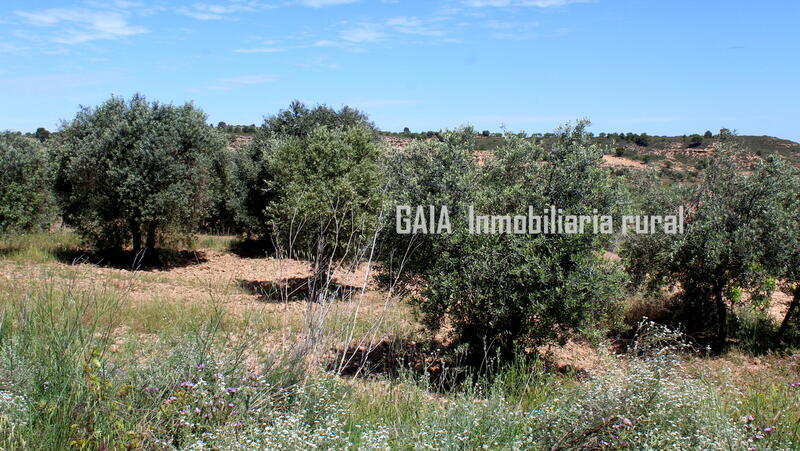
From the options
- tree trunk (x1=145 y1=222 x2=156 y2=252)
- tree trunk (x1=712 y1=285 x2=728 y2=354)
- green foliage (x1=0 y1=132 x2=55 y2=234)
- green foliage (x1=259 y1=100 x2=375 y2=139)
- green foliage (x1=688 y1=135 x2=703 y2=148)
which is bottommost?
tree trunk (x1=712 y1=285 x2=728 y2=354)

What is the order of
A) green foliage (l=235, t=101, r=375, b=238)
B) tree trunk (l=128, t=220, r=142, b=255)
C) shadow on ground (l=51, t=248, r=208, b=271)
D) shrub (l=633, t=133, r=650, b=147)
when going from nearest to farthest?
1. tree trunk (l=128, t=220, r=142, b=255)
2. shadow on ground (l=51, t=248, r=208, b=271)
3. green foliage (l=235, t=101, r=375, b=238)
4. shrub (l=633, t=133, r=650, b=147)

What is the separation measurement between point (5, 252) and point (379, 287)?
43.2 ft

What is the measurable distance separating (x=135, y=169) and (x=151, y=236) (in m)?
2.59

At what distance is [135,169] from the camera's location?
52.4 feet

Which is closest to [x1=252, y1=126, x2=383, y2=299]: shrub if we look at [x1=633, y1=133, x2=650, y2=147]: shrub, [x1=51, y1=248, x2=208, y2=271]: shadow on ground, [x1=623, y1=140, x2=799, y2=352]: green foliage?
[x1=51, y1=248, x2=208, y2=271]: shadow on ground

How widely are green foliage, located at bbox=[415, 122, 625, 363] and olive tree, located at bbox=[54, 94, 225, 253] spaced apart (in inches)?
434

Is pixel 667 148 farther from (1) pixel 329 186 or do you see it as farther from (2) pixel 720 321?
(1) pixel 329 186

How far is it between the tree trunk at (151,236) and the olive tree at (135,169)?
0.04m

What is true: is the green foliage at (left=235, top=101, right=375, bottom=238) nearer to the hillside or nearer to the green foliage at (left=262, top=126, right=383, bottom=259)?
the green foliage at (left=262, top=126, right=383, bottom=259)

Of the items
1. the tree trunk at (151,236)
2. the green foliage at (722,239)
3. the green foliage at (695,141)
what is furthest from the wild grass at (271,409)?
the green foliage at (695,141)

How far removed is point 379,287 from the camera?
10.1 meters

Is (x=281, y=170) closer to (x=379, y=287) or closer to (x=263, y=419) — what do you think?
(x=379, y=287)

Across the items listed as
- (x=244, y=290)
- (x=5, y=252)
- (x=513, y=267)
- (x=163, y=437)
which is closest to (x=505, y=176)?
(x=513, y=267)

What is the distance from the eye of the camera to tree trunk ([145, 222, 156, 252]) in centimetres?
1717
